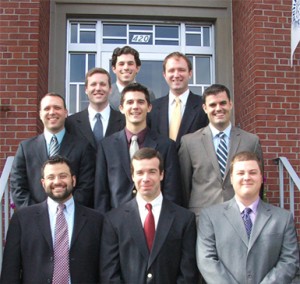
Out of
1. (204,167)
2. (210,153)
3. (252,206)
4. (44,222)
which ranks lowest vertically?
(44,222)

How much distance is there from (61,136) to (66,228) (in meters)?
0.98

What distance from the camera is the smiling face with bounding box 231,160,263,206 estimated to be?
3.80 m

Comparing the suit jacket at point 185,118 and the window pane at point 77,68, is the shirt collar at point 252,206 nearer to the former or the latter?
the suit jacket at point 185,118

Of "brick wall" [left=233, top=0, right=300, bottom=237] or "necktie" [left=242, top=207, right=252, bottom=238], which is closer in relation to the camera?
"necktie" [left=242, top=207, right=252, bottom=238]

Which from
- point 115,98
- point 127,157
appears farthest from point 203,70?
point 127,157

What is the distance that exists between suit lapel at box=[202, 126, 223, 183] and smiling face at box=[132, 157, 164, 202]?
606mm

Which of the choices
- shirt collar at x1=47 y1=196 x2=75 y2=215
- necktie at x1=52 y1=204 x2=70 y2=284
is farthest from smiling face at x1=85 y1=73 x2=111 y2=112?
necktie at x1=52 y1=204 x2=70 y2=284

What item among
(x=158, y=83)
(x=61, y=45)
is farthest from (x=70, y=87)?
(x=158, y=83)

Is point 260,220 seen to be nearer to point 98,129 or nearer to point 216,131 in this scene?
point 216,131

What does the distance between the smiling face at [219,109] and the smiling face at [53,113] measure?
129 cm

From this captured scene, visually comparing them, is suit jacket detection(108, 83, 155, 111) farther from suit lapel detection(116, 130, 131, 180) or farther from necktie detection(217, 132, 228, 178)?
necktie detection(217, 132, 228, 178)

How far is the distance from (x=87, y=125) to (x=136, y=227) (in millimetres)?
1346

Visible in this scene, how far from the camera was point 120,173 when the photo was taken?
13.8 feet

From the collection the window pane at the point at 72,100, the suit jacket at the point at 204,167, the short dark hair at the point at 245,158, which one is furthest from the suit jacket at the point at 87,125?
the window pane at the point at 72,100
